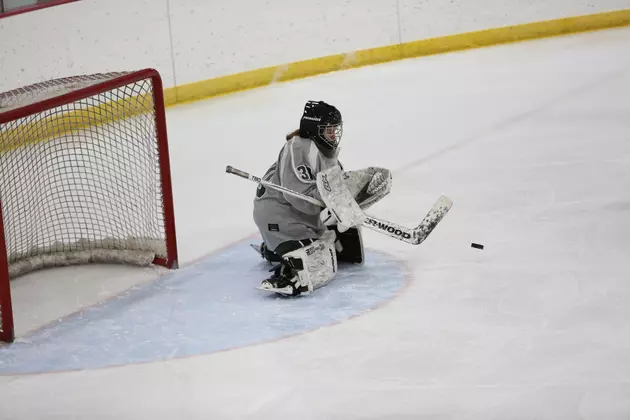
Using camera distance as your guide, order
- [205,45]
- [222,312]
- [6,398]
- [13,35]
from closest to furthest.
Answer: [6,398] < [222,312] < [13,35] < [205,45]

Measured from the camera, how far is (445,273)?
4332mm

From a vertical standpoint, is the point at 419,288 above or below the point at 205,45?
below

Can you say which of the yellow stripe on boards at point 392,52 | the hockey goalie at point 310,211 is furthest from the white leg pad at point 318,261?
the yellow stripe on boards at point 392,52

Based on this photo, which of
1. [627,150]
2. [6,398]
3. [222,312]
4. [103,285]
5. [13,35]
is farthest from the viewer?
[13,35]

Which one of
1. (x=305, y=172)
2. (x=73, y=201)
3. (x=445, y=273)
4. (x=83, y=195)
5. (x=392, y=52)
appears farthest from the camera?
(x=392, y=52)

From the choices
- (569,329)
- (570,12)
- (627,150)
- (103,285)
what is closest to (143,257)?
(103,285)

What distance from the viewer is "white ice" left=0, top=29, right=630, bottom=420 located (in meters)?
3.27

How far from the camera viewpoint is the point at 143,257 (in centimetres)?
476

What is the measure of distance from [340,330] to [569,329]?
0.74 meters

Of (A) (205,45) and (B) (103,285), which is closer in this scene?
(B) (103,285)

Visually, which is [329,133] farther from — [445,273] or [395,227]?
[445,273]

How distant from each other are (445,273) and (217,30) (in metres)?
4.41

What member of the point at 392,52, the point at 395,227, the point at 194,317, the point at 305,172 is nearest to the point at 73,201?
the point at 194,317

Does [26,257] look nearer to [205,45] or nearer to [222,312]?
[222,312]
